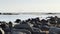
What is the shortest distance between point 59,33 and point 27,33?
7.21ft

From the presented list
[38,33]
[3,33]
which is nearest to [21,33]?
[38,33]

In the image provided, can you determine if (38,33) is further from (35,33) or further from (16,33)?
(16,33)

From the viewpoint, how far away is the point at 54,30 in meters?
18.0

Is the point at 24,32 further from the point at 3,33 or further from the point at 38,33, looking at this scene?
the point at 3,33

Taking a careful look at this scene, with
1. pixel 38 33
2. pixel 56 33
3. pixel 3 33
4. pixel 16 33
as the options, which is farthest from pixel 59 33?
pixel 3 33

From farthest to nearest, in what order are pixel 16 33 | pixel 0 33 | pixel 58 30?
pixel 0 33
pixel 58 30
pixel 16 33

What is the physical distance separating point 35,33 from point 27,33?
4.95ft

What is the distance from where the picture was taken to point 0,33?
19.7 m

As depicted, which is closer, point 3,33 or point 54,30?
point 54,30

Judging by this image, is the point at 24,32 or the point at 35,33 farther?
the point at 35,33

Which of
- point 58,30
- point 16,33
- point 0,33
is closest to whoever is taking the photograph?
point 16,33

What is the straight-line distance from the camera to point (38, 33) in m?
18.4

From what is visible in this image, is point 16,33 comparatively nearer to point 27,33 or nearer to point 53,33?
point 27,33

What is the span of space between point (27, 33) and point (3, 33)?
3217 mm
